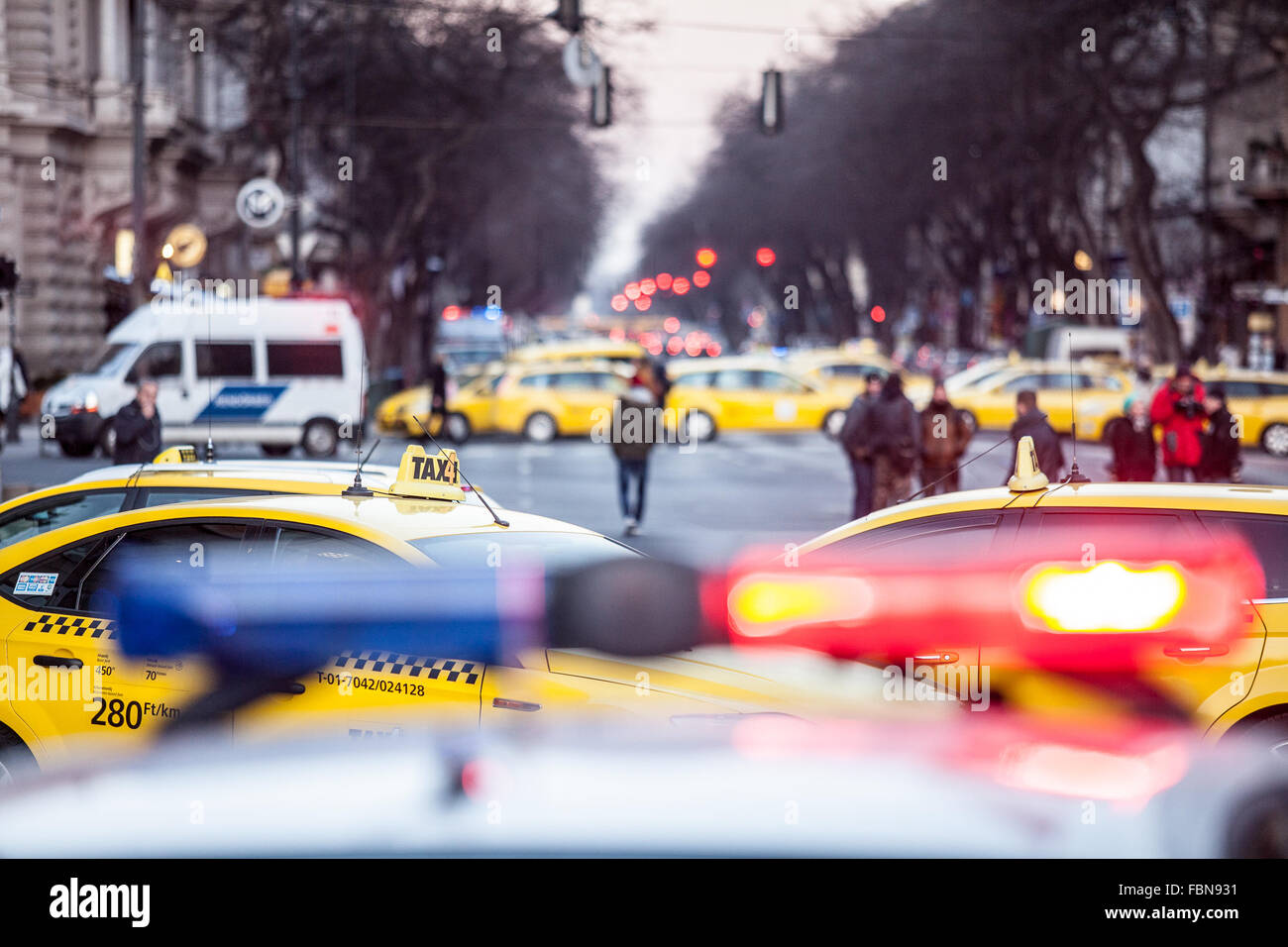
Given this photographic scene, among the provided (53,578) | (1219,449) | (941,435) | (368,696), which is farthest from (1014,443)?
(368,696)

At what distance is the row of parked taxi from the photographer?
101ft

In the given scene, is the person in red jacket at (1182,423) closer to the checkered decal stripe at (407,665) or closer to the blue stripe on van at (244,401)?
the blue stripe on van at (244,401)

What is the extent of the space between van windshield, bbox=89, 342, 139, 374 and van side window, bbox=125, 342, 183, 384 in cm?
16

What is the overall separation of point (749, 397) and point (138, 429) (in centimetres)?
2102

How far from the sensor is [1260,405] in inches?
1205

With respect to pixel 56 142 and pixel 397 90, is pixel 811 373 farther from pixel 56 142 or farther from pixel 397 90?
pixel 56 142

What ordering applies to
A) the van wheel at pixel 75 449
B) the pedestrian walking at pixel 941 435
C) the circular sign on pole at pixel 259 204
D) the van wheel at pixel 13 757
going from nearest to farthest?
the van wheel at pixel 13 757
the pedestrian walking at pixel 941 435
the van wheel at pixel 75 449
the circular sign on pole at pixel 259 204

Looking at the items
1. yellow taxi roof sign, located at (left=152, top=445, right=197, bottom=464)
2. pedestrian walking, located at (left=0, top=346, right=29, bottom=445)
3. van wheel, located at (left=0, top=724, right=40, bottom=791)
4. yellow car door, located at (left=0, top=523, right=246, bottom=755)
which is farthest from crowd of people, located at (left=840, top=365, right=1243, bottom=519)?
pedestrian walking, located at (left=0, top=346, right=29, bottom=445)

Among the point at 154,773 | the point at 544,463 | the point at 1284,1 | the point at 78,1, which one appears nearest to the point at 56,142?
the point at 78,1

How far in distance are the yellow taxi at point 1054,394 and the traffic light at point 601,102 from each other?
481 inches

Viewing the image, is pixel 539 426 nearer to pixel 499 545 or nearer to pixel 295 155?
pixel 295 155

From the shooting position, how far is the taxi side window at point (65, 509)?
270 inches

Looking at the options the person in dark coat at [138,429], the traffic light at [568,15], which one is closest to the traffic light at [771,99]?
the traffic light at [568,15]

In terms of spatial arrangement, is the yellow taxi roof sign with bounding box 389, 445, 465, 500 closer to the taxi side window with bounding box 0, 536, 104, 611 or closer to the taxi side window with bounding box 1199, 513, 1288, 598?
the taxi side window with bounding box 0, 536, 104, 611
